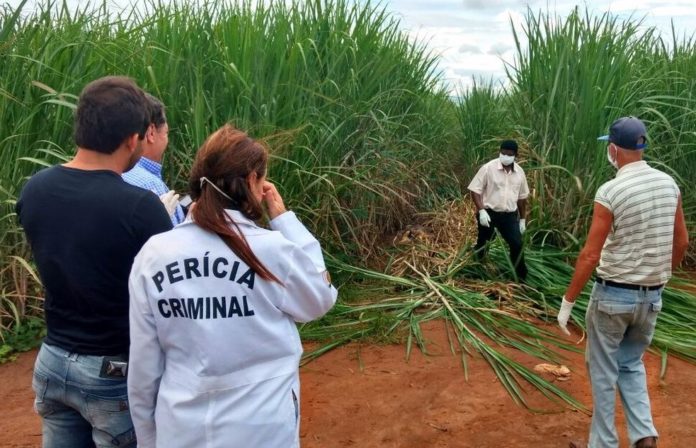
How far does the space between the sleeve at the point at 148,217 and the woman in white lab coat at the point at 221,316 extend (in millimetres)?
116

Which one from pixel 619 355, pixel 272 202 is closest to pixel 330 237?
pixel 619 355

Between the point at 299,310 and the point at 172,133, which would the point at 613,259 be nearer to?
the point at 299,310

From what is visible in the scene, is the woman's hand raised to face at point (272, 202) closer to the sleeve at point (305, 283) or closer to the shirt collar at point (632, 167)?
the sleeve at point (305, 283)

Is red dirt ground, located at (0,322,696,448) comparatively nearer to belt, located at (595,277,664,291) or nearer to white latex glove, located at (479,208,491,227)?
belt, located at (595,277,664,291)

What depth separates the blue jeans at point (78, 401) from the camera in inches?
66.5

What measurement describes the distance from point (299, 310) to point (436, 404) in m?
2.32

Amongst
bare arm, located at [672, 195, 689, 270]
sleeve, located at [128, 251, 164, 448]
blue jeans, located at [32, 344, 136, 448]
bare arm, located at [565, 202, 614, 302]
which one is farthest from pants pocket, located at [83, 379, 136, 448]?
bare arm, located at [672, 195, 689, 270]

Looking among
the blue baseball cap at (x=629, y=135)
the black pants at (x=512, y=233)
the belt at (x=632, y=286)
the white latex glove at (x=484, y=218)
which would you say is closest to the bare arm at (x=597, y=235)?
the belt at (x=632, y=286)

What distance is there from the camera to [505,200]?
561cm

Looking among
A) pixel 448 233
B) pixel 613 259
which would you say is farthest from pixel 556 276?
pixel 613 259

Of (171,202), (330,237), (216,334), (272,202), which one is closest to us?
(216,334)

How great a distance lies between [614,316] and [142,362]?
227 centimetres

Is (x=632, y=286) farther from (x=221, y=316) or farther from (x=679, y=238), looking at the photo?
(x=221, y=316)

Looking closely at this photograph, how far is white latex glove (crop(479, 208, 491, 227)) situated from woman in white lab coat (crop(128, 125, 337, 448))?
4.31 metres
